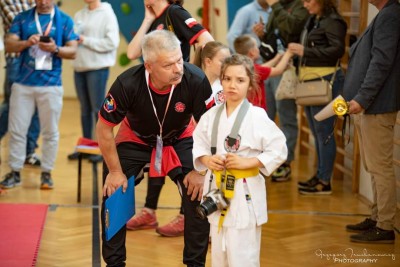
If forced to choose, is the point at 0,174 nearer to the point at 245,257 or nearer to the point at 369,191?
the point at 369,191

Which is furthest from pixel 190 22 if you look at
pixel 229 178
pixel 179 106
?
pixel 229 178

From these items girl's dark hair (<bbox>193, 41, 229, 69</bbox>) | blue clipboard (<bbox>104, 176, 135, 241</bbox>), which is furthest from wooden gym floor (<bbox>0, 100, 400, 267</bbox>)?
girl's dark hair (<bbox>193, 41, 229, 69</bbox>)

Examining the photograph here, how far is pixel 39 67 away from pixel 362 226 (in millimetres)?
2807

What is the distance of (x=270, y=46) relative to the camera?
6.93m

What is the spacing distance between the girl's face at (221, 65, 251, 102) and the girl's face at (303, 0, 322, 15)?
2.68 metres

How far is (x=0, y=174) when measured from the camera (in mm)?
7043

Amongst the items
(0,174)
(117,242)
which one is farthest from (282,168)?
(117,242)

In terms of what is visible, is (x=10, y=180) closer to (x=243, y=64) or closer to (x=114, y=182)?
(x=114, y=182)

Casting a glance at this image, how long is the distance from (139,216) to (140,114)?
1527 millimetres

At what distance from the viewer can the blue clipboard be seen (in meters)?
4.09

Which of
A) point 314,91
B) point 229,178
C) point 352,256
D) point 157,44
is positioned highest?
point 157,44

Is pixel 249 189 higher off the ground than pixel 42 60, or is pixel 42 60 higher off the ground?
pixel 42 60

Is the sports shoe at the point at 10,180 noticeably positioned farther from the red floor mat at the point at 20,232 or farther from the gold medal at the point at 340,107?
the gold medal at the point at 340,107

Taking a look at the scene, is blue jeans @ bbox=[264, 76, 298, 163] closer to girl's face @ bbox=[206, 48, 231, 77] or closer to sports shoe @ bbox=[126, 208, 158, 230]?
sports shoe @ bbox=[126, 208, 158, 230]
